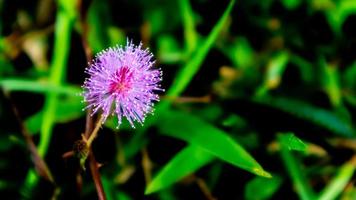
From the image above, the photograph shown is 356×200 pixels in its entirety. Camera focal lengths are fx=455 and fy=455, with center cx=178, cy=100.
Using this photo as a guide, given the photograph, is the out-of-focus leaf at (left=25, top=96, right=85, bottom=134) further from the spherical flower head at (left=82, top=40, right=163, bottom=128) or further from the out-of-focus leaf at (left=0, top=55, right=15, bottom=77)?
the spherical flower head at (left=82, top=40, right=163, bottom=128)

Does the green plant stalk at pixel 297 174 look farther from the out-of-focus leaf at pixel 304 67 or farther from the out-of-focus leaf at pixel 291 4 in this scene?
the out-of-focus leaf at pixel 291 4

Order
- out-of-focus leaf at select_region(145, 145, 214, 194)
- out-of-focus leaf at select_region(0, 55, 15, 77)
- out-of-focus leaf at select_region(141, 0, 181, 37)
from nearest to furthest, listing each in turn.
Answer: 1. out-of-focus leaf at select_region(145, 145, 214, 194)
2. out-of-focus leaf at select_region(0, 55, 15, 77)
3. out-of-focus leaf at select_region(141, 0, 181, 37)

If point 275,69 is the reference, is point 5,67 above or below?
above

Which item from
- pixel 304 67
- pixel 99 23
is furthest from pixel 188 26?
pixel 304 67

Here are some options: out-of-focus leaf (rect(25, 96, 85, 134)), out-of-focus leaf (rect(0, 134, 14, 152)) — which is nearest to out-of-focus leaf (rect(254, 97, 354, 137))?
out-of-focus leaf (rect(25, 96, 85, 134))

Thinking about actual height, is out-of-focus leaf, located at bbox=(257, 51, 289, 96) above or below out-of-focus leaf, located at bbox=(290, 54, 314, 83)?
above

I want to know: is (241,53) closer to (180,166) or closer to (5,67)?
(180,166)
